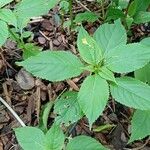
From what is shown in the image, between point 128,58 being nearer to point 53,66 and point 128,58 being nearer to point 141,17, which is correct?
point 53,66

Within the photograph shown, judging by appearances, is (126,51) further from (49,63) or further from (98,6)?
(98,6)

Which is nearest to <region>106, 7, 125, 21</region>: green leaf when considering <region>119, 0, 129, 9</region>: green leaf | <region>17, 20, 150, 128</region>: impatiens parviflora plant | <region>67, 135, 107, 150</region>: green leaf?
<region>119, 0, 129, 9</region>: green leaf

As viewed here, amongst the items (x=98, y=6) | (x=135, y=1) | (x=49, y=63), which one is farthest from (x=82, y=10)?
(x=49, y=63)

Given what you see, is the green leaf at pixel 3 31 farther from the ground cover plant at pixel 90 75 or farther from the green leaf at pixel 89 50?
the green leaf at pixel 89 50

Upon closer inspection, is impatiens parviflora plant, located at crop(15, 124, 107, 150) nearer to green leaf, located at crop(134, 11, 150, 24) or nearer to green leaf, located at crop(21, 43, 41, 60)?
green leaf, located at crop(21, 43, 41, 60)

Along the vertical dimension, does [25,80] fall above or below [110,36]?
below

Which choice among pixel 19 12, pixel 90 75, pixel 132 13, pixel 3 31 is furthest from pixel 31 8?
pixel 132 13
